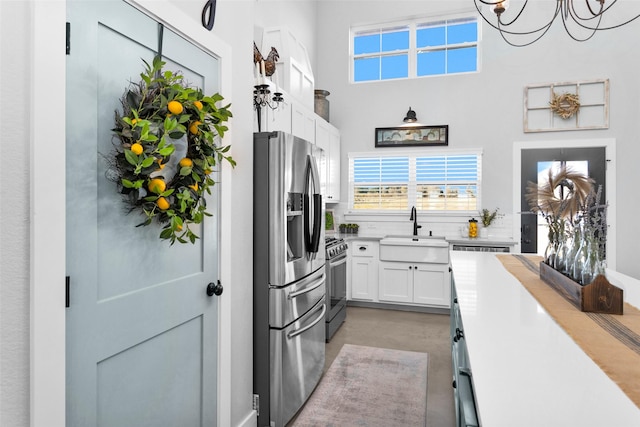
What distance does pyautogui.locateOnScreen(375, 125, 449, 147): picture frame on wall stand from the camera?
5289mm

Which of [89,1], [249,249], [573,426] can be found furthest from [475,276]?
[89,1]

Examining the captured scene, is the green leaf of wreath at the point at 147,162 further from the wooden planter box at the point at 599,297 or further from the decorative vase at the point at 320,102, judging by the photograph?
the decorative vase at the point at 320,102

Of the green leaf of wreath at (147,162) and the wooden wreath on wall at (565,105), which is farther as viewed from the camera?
the wooden wreath on wall at (565,105)

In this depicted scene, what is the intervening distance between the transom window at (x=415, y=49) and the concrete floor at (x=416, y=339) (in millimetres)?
3281

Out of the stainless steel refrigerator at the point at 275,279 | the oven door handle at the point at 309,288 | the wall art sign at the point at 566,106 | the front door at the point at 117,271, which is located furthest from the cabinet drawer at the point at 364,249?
the front door at the point at 117,271

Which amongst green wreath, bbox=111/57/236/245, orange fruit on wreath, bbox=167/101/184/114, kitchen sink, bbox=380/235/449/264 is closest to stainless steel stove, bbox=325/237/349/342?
kitchen sink, bbox=380/235/449/264

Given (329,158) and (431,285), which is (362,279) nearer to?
(431,285)

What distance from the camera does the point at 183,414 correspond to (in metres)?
1.79

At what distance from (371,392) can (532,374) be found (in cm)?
207

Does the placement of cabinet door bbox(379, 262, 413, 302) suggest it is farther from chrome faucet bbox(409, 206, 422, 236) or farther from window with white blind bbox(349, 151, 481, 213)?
window with white blind bbox(349, 151, 481, 213)

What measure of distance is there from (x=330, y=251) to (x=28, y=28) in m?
3.22

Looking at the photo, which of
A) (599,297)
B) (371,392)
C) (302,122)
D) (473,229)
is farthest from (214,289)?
(473,229)

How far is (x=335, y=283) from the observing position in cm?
421

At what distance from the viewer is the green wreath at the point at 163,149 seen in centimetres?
136
